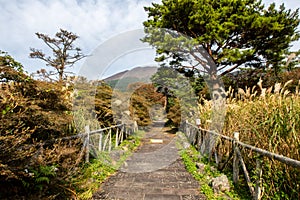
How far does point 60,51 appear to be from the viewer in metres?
13.4

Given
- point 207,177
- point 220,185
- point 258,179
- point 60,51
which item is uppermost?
point 60,51

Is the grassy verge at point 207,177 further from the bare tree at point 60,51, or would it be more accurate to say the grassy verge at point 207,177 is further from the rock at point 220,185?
the bare tree at point 60,51


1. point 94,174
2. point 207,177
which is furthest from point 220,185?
point 94,174

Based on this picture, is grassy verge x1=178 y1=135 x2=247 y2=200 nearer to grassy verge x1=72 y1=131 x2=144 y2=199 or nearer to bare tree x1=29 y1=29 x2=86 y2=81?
grassy verge x1=72 y1=131 x2=144 y2=199

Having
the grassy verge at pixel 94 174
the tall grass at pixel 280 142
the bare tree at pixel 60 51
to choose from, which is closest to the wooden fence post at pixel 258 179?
the tall grass at pixel 280 142

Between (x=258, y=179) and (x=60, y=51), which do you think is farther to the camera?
(x=60, y=51)

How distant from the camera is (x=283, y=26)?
8.59 metres

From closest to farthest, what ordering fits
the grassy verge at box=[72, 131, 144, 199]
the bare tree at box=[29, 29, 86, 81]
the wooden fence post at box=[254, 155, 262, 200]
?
the wooden fence post at box=[254, 155, 262, 200]
the grassy verge at box=[72, 131, 144, 199]
the bare tree at box=[29, 29, 86, 81]

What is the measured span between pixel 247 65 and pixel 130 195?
10056 millimetres

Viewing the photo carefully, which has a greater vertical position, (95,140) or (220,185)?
(95,140)

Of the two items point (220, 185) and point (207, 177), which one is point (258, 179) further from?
point (207, 177)

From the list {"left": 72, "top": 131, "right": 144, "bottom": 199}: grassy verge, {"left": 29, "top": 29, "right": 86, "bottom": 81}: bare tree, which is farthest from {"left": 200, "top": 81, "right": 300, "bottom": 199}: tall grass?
{"left": 29, "top": 29, "right": 86, "bottom": 81}: bare tree

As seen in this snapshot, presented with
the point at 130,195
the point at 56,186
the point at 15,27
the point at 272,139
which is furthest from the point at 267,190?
the point at 15,27

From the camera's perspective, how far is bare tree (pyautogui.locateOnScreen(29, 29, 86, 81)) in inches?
510
